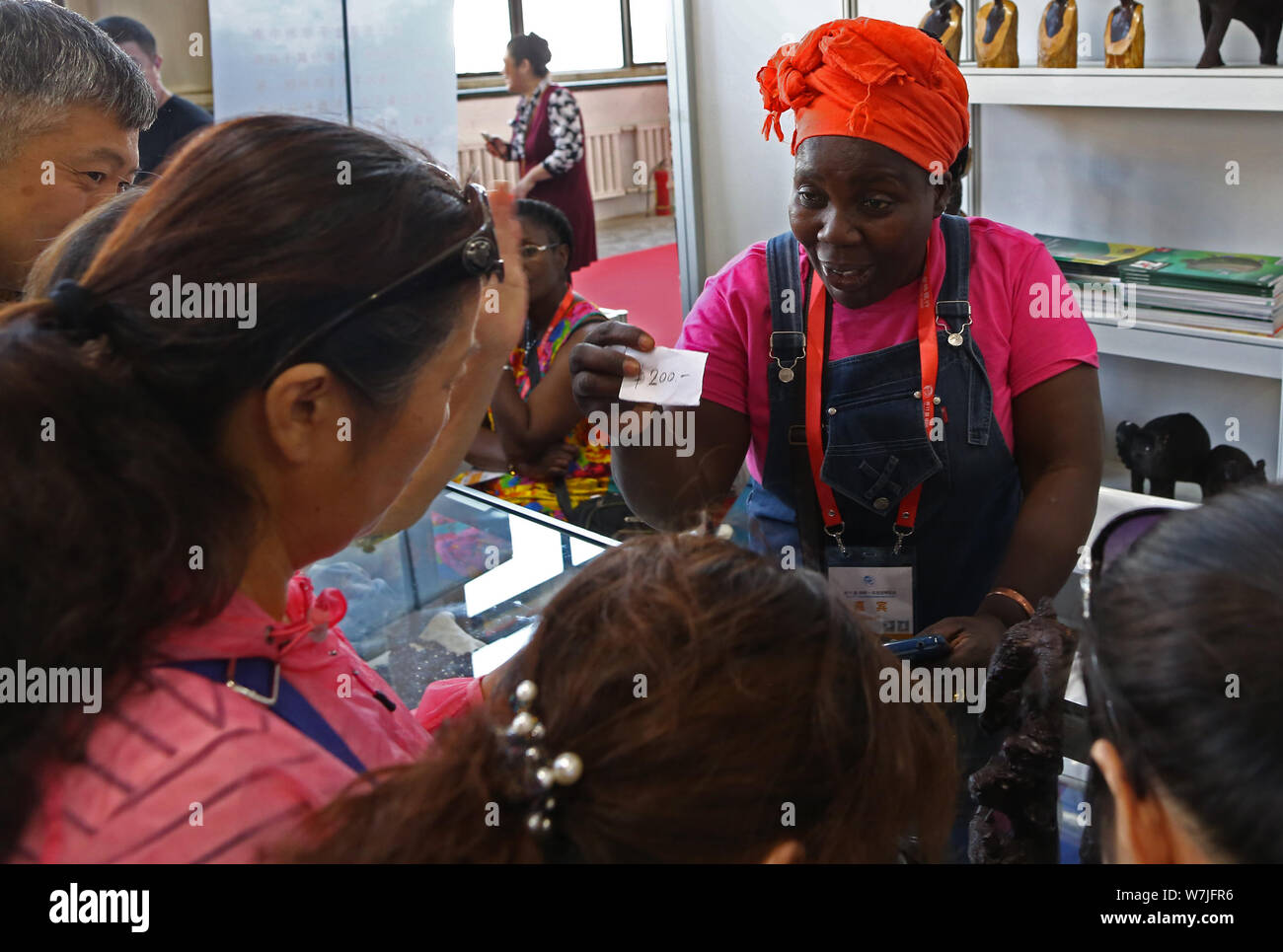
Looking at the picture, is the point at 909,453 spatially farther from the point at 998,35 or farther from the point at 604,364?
the point at 998,35

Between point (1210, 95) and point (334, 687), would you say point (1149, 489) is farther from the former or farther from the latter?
point (334, 687)

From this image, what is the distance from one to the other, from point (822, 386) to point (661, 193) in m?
10.3

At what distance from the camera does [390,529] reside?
64.9 inches

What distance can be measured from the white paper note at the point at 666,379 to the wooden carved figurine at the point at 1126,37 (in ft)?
6.42

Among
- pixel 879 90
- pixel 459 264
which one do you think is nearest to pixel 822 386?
pixel 879 90

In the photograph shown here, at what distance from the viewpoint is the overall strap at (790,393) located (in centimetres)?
178

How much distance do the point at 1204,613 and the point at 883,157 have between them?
1.13 m

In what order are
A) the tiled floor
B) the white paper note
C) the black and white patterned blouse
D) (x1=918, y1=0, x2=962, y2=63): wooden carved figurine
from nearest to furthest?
the white paper note
(x1=918, y1=0, x2=962, y2=63): wooden carved figurine
the black and white patterned blouse
the tiled floor

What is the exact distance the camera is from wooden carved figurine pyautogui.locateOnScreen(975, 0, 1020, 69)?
3113mm

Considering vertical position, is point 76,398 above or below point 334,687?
above

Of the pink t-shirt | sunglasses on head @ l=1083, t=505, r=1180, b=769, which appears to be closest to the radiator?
the pink t-shirt

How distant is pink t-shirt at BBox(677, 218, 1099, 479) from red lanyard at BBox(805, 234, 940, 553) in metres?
0.02

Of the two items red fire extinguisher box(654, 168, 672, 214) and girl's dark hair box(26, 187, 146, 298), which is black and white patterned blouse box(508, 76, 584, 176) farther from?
girl's dark hair box(26, 187, 146, 298)
